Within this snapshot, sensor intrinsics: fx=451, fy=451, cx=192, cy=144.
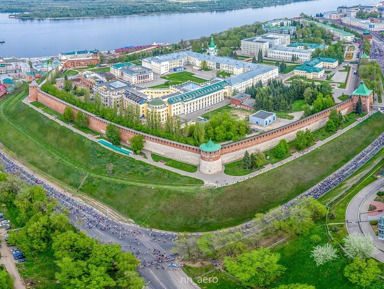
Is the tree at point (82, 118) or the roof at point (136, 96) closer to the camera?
the tree at point (82, 118)

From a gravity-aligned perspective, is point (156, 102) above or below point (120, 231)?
above

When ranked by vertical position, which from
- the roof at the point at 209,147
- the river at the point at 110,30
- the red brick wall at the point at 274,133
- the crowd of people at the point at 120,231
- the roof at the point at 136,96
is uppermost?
the roof at the point at 209,147

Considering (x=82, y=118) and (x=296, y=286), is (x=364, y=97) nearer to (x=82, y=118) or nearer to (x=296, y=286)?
(x=82, y=118)

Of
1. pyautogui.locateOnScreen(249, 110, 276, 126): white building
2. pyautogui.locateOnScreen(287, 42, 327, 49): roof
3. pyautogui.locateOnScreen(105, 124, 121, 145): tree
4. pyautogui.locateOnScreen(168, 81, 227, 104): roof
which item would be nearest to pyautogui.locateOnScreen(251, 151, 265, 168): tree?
Result: pyautogui.locateOnScreen(249, 110, 276, 126): white building

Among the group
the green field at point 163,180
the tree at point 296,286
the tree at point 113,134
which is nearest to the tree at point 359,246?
the tree at point 296,286

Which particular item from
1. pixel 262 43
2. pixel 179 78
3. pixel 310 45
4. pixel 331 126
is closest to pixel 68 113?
pixel 179 78

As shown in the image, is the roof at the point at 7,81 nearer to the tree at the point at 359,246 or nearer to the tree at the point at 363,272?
the tree at the point at 359,246

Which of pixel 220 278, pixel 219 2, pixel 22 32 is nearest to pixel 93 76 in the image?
pixel 220 278

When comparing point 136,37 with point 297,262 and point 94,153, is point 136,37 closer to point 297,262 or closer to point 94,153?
point 94,153
